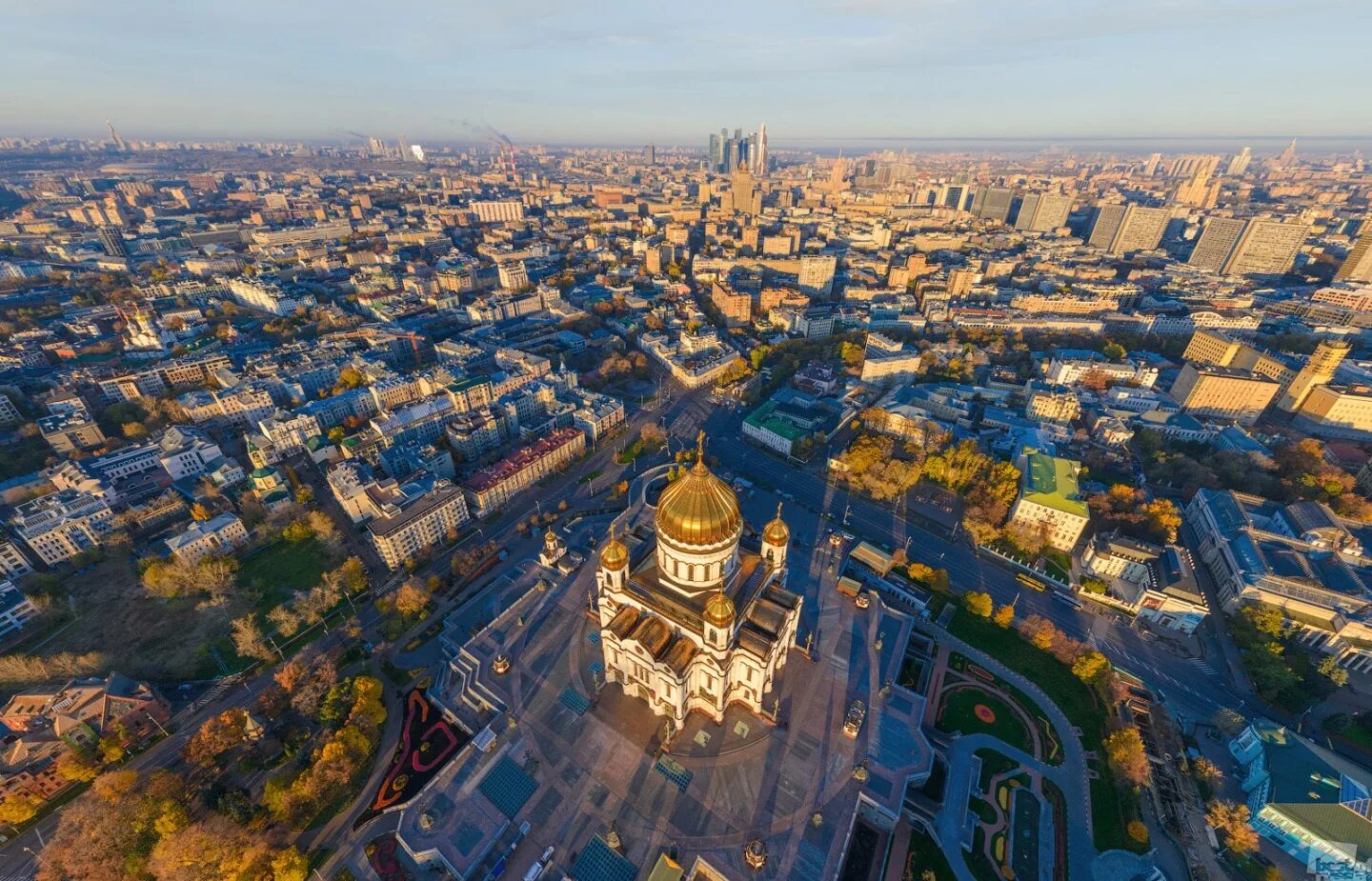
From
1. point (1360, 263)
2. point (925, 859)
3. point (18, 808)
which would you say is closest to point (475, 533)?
point (18, 808)

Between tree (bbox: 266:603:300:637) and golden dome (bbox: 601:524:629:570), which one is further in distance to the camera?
tree (bbox: 266:603:300:637)

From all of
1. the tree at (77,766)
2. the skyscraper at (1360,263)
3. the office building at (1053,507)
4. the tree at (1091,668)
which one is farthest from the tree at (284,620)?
the skyscraper at (1360,263)

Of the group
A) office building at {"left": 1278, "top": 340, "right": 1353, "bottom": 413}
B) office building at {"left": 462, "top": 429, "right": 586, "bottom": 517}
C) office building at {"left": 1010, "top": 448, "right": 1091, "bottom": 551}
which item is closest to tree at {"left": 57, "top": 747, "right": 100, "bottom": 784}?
office building at {"left": 462, "top": 429, "right": 586, "bottom": 517}

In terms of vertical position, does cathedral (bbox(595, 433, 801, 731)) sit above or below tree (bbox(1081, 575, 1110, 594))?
above

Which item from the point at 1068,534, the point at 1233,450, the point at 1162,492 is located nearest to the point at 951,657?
the point at 1068,534

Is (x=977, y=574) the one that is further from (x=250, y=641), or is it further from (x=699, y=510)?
(x=250, y=641)

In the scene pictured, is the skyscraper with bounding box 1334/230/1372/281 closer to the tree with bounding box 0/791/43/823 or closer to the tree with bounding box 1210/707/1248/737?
the tree with bounding box 1210/707/1248/737
